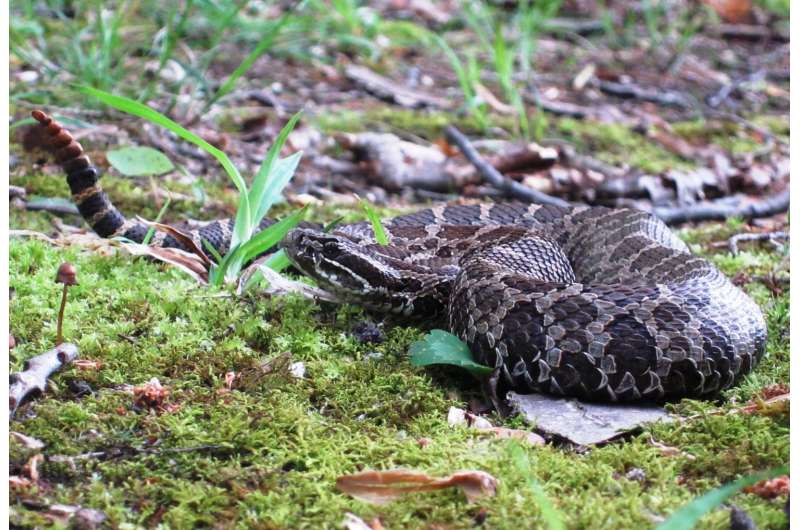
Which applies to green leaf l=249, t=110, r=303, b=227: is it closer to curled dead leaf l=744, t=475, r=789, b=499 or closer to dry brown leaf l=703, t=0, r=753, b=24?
curled dead leaf l=744, t=475, r=789, b=499

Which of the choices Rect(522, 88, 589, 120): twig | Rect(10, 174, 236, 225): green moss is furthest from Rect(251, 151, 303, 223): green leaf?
Rect(522, 88, 589, 120): twig

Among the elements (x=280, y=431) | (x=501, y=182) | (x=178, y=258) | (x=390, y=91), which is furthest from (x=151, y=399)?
(x=390, y=91)

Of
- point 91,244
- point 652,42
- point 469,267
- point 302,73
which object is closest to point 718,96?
point 652,42

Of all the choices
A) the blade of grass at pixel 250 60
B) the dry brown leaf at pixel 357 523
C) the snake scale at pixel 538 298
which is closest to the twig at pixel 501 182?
the snake scale at pixel 538 298

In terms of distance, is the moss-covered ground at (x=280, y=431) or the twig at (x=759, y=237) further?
the twig at (x=759, y=237)

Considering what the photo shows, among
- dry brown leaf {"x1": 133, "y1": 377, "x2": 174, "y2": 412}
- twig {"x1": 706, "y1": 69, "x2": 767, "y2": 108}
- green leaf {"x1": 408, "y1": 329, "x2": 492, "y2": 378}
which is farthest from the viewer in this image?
twig {"x1": 706, "y1": 69, "x2": 767, "y2": 108}

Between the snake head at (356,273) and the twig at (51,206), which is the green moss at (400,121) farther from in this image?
the snake head at (356,273)

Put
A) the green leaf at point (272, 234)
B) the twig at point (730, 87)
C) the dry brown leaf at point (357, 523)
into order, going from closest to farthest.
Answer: the dry brown leaf at point (357, 523), the green leaf at point (272, 234), the twig at point (730, 87)

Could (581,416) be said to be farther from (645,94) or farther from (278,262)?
(645,94)
